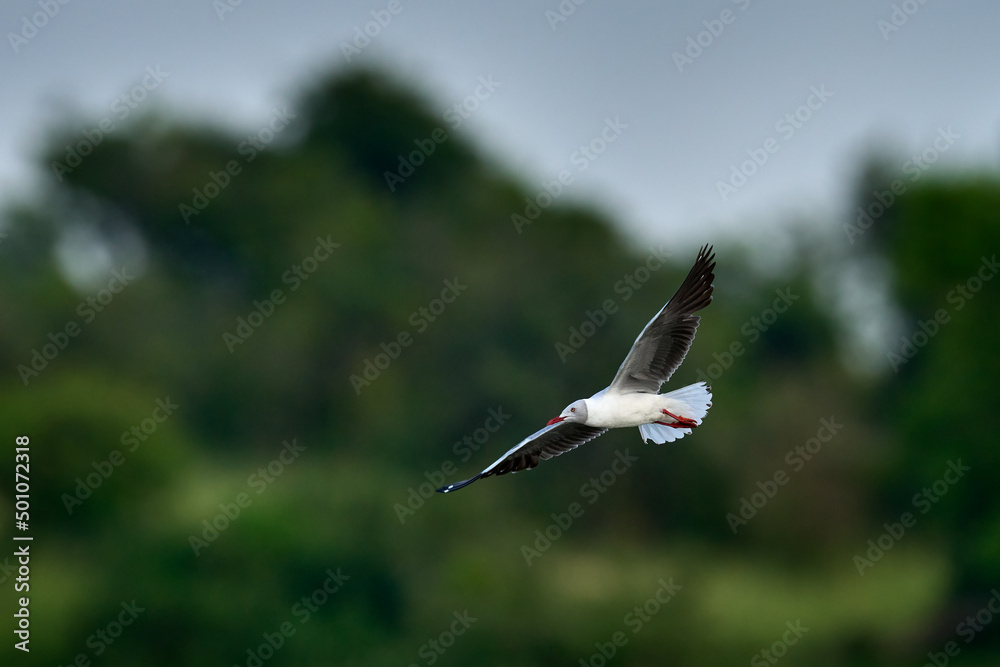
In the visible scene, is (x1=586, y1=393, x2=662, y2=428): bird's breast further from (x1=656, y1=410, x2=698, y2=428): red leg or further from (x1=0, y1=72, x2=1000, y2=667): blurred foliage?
→ (x1=0, y1=72, x2=1000, y2=667): blurred foliage

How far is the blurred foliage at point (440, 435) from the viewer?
2805cm

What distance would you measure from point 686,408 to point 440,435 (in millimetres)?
28336

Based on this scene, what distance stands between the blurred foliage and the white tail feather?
13091 millimetres

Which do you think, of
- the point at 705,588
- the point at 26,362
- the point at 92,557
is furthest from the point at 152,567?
the point at 705,588

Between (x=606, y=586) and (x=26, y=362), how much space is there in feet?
51.0

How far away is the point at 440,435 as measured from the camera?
39719 millimetres

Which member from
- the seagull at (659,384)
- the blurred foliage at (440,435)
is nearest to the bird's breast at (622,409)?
the seagull at (659,384)

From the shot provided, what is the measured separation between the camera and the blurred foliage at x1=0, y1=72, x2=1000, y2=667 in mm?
28047

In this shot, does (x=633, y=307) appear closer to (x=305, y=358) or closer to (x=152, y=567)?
(x=305, y=358)

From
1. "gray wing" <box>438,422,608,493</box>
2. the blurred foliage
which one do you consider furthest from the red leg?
the blurred foliage

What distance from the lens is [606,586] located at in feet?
93.5

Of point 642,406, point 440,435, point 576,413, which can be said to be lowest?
point 440,435

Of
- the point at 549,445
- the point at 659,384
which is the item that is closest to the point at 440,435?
the point at 549,445

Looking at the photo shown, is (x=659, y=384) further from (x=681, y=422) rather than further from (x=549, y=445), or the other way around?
(x=549, y=445)
